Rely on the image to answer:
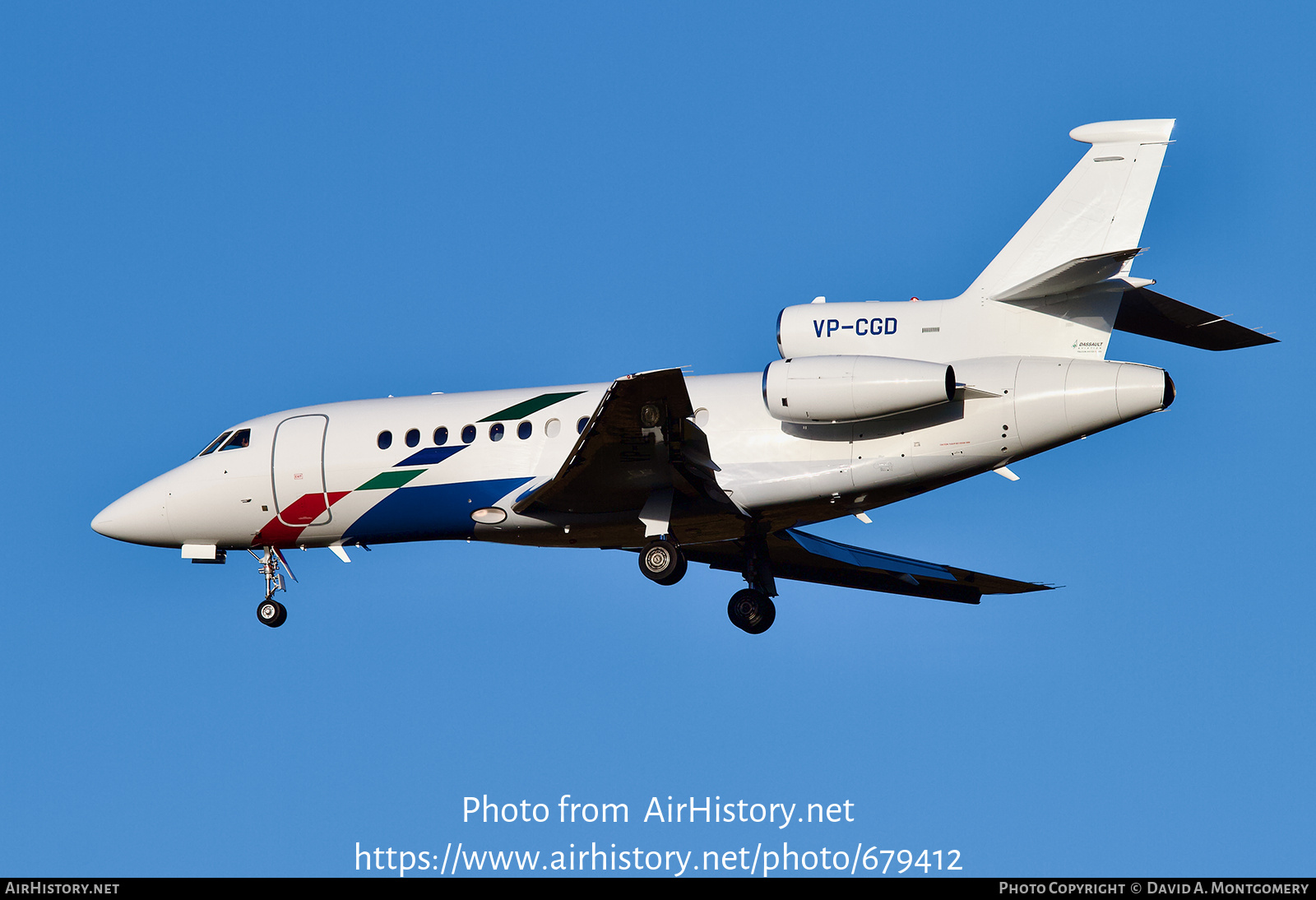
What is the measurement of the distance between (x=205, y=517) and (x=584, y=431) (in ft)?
26.1

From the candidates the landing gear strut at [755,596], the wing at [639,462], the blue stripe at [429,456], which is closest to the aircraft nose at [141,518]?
the blue stripe at [429,456]

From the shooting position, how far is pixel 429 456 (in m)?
24.2

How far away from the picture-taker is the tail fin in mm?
20859

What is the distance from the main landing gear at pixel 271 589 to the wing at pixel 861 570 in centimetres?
677

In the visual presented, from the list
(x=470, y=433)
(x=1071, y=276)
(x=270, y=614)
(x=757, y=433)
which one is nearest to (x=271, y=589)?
(x=270, y=614)

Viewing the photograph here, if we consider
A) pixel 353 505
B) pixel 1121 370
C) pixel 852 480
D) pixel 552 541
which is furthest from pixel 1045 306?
pixel 353 505

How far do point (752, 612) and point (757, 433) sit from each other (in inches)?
154

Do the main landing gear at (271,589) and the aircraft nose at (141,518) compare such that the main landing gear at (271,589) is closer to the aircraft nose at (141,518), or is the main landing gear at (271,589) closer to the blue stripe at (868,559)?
the aircraft nose at (141,518)

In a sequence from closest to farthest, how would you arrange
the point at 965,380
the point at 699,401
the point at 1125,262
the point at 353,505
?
the point at 1125,262, the point at 965,380, the point at 699,401, the point at 353,505

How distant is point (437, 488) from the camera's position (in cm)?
2406

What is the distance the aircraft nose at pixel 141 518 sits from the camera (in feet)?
85.5

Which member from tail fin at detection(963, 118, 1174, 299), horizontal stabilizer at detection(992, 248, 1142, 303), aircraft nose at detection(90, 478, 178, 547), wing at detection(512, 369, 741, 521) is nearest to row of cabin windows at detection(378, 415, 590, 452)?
wing at detection(512, 369, 741, 521)

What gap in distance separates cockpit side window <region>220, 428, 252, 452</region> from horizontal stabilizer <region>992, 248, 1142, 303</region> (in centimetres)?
1247

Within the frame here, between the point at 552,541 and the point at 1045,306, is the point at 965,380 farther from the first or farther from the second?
the point at 552,541
